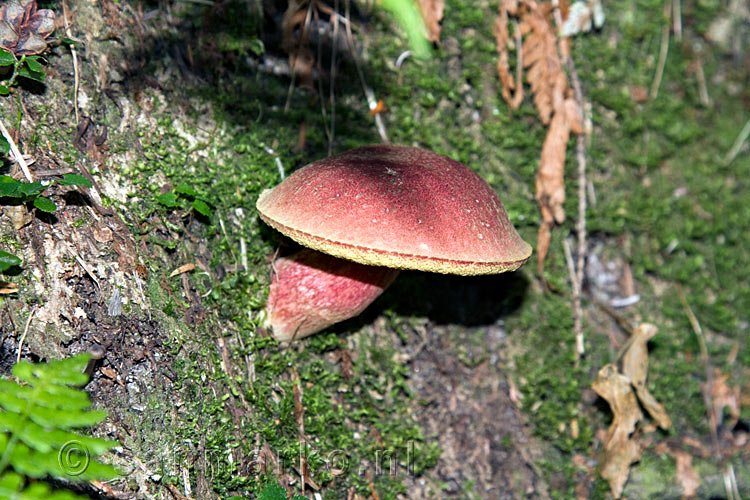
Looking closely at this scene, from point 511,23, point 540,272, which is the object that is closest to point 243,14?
point 511,23

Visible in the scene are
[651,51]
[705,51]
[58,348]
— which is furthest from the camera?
[705,51]

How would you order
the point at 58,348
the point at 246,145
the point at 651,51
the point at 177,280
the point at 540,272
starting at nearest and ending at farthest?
the point at 58,348
the point at 177,280
the point at 246,145
the point at 540,272
the point at 651,51

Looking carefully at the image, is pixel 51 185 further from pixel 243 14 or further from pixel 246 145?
pixel 243 14

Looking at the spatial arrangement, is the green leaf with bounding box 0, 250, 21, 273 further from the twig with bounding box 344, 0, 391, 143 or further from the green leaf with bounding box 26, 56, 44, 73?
the twig with bounding box 344, 0, 391, 143

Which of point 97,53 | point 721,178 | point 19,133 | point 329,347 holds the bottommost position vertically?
point 329,347

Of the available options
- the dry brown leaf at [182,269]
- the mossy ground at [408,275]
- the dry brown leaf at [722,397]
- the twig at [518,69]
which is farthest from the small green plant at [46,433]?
the dry brown leaf at [722,397]

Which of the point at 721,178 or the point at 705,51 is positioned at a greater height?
the point at 705,51

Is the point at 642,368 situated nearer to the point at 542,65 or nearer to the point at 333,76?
the point at 542,65

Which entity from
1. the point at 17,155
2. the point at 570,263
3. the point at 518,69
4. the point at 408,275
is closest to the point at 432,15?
the point at 518,69
